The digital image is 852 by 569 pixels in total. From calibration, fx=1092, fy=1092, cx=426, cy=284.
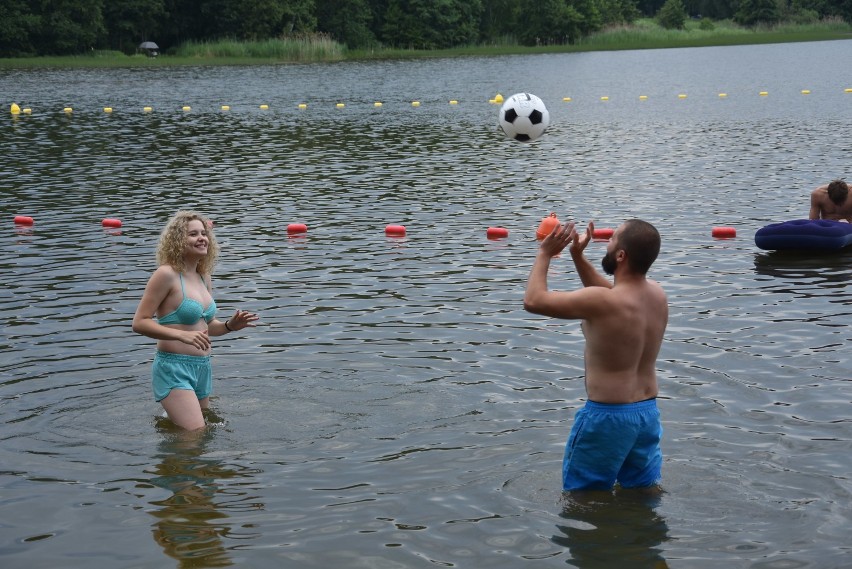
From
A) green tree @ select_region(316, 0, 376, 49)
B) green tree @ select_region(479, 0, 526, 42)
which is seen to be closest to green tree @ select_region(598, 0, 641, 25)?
green tree @ select_region(479, 0, 526, 42)

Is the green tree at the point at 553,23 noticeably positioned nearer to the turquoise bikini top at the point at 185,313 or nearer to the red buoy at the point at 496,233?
the red buoy at the point at 496,233

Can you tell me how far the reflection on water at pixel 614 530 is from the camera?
6.78 m

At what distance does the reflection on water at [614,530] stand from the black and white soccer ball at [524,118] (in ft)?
25.2

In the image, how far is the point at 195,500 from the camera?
774 cm

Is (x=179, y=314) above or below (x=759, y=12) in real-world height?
below

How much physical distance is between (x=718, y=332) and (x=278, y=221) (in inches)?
369

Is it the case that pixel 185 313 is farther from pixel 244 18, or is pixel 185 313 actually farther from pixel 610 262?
pixel 244 18

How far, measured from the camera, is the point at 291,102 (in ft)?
149

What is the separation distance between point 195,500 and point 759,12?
116654mm

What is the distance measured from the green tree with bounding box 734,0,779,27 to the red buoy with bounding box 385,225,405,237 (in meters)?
104

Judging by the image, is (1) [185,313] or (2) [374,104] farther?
(2) [374,104]

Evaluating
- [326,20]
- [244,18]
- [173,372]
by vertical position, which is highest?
[326,20]

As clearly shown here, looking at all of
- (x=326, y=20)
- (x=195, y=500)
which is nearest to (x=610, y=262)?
(x=195, y=500)

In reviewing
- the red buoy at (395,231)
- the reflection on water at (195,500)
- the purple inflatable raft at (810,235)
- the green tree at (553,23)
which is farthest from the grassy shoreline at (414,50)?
the reflection on water at (195,500)
